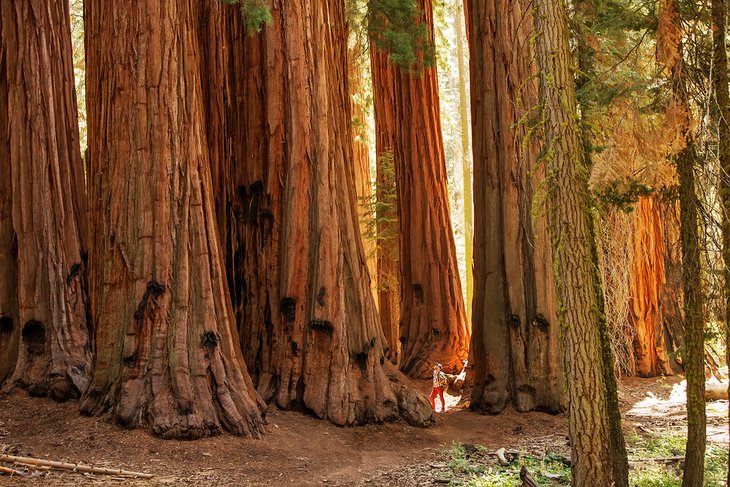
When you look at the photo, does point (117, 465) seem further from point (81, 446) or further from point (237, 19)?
point (237, 19)

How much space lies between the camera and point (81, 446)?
26.3 feet

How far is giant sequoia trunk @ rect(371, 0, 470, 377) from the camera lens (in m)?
15.7

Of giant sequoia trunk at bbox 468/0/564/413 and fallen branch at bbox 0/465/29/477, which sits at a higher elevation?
giant sequoia trunk at bbox 468/0/564/413

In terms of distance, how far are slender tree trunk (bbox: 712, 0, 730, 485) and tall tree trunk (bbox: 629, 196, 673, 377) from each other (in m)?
8.92

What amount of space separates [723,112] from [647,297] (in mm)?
10042

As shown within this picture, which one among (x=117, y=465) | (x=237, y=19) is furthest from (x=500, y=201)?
(x=117, y=465)

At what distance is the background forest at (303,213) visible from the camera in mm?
7098

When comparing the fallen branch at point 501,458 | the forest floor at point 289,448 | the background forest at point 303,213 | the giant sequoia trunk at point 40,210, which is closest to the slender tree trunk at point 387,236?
the background forest at point 303,213

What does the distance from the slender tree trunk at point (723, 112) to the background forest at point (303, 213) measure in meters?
0.03

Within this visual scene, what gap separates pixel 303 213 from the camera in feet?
34.4

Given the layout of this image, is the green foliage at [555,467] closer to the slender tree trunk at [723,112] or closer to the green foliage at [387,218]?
the slender tree trunk at [723,112]

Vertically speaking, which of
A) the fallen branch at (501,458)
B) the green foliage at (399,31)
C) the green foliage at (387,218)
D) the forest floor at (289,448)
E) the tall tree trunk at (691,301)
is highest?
the green foliage at (399,31)

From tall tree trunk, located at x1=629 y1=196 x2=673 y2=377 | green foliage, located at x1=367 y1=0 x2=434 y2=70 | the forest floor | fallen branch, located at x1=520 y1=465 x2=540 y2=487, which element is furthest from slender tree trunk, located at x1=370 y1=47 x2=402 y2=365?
fallen branch, located at x1=520 y1=465 x2=540 y2=487

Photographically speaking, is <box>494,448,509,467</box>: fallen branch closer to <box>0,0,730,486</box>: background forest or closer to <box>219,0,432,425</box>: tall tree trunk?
<box>0,0,730,486</box>: background forest
